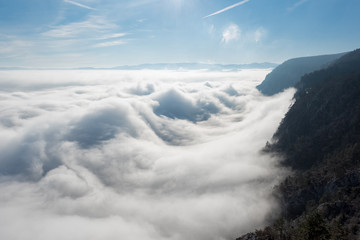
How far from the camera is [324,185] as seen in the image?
138m

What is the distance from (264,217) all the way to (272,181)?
48.1m

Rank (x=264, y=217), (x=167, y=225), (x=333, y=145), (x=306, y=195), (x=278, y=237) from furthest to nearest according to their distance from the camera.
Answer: (x=167, y=225) → (x=333, y=145) → (x=264, y=217) → (x=306, y=195) → (x=278, y=237)

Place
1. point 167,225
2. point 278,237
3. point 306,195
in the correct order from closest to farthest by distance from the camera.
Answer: point 278,237, point 306,195, point 167,225

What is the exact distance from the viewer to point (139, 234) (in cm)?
19375

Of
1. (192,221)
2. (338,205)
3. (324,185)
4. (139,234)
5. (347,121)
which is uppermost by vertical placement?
(347,121)

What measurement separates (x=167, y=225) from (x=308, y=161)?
150 m

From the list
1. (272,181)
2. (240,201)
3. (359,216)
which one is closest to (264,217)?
(240,201)

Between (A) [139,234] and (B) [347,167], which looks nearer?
(B) [347,167]

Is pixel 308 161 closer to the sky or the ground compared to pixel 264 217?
closer to the sky

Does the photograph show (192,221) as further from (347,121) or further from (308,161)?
(347,121)

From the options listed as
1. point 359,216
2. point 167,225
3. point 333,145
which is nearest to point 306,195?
point 359,216

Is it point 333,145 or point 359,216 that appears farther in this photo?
point 333,145

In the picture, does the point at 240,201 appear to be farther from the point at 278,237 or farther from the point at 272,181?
the point at 278,237

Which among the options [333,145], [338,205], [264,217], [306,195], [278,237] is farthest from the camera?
[333,145]
